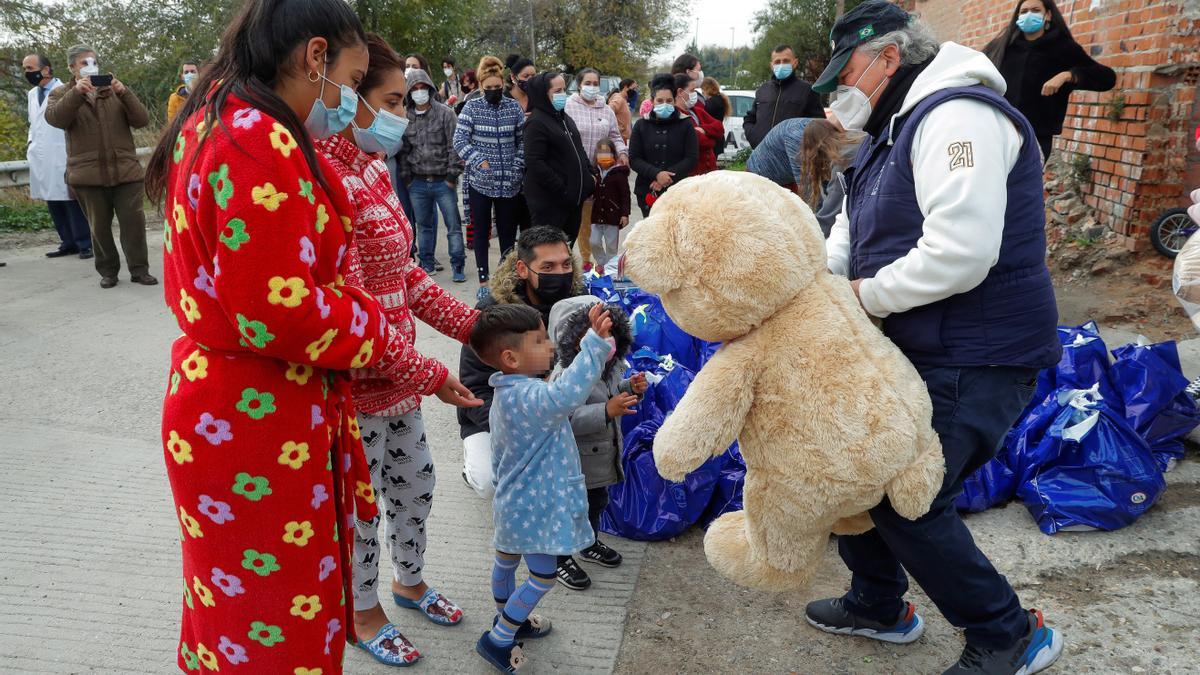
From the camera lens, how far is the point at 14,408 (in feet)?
15.9

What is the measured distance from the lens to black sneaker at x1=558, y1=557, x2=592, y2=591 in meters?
3.17

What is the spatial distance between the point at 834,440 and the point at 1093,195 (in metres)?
5.52

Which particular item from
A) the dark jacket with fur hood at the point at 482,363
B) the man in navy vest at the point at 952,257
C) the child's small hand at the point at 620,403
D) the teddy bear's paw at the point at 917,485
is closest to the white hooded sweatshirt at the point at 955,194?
the man in navy vest at the point at 952,257

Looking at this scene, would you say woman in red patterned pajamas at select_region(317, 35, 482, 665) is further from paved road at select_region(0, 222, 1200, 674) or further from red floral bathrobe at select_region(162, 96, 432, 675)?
red floral bathrobe at select_region(162, 96, 432, 675)

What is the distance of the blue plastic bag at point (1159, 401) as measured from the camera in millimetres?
3531

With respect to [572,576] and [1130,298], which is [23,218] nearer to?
[572,576]

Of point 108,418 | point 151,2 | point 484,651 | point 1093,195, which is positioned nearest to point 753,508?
point 484,651

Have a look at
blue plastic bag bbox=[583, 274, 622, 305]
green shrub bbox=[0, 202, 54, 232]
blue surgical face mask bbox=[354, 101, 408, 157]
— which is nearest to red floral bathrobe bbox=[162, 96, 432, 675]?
blue surgical face mask bbox=[354, 101, 408, 157]

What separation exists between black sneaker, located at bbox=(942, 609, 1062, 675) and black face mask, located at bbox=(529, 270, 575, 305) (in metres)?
2.05

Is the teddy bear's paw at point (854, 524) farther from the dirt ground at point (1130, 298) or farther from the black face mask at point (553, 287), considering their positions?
the dirt ground at point (1130, 298)

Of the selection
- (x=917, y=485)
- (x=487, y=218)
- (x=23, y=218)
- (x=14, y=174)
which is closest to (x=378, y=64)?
(x=917, y=485)

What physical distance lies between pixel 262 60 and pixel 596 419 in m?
1.71

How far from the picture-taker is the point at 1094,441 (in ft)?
10.8

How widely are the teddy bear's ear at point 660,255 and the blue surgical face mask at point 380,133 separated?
0.81 metres
